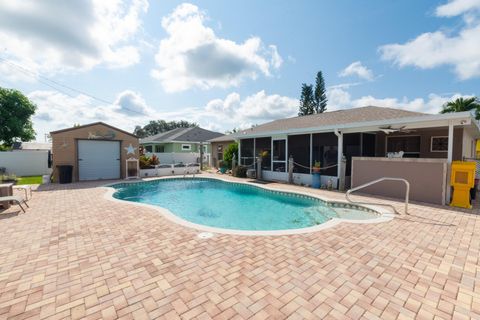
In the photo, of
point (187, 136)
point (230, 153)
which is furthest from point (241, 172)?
point (187, 136)

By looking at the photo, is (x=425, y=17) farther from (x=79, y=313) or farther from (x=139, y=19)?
(x=79, y=313)

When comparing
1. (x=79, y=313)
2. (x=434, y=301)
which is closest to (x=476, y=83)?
(x=434, y=301)

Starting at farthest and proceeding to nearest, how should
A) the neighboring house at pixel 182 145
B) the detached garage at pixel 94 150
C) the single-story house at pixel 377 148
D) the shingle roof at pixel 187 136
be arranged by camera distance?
the shingle roof at pixel 187 136, the neighboring house at pixel 182 145, the detached garage at pixel 94 150, the single-story house at pixel 377 148

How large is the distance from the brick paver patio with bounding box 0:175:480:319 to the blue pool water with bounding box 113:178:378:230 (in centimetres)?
194

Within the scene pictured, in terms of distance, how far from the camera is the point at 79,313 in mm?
2285

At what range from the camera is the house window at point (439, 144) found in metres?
10.5

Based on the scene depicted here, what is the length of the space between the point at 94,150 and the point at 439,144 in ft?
61.3

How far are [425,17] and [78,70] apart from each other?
18.1 meters

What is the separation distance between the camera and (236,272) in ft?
10.1

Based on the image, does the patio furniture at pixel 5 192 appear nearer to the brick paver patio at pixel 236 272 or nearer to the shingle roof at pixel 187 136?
the brick paver patio at pixel 236 272

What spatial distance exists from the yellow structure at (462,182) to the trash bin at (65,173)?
55.1 feet

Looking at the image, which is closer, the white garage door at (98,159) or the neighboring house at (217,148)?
the white garage door at (98,159)

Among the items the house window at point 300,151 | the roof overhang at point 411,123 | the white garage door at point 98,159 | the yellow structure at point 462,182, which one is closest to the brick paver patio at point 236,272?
the yellow structure at point 462,182

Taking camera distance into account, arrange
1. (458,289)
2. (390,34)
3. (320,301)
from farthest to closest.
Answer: (390,34)
(458,289)
(320,301)
